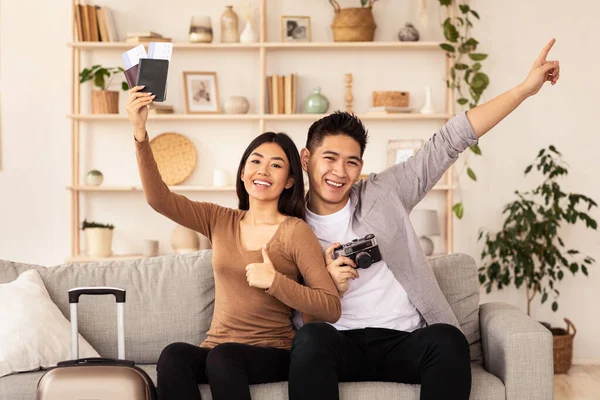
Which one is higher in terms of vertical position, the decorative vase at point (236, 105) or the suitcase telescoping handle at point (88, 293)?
the decorative vase at point (236, 105)

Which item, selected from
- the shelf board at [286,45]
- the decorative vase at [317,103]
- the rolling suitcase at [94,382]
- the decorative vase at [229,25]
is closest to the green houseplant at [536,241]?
the shelf board at [286,45]

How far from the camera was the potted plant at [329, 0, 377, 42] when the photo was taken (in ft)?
15.0

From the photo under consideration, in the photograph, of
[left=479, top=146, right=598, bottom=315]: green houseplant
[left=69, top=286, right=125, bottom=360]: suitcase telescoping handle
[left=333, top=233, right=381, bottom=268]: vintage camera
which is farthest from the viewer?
[left=479, top=146, right=598, bottom=315]: green houseplant

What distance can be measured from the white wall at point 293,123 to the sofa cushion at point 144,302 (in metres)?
2.08

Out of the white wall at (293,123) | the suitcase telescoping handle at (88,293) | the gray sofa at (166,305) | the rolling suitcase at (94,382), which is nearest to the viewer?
the rolling suitcase at (94,382)

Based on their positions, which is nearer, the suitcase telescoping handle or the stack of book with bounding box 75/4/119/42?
the suitcase telescoping handle

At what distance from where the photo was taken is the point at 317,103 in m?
4.60

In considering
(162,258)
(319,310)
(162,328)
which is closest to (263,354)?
(319,310)

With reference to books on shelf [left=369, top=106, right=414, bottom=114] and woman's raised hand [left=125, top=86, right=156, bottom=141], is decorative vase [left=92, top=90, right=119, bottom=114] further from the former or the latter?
woman's raised hand [left=125, top=86, right=156, bottom=141]

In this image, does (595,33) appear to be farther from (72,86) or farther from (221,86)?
(72,86)

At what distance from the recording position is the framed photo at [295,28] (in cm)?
473

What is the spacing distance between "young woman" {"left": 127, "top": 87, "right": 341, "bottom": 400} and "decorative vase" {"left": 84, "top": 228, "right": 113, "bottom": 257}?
2.21 metres

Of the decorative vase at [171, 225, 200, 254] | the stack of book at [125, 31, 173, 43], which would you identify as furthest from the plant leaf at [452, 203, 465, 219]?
the stack of book at [125, 31, 173, 43]

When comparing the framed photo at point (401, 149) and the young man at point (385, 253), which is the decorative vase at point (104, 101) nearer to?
the framed photo at point (401, 149)
